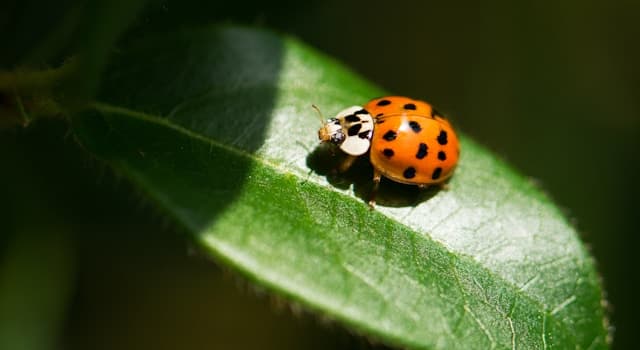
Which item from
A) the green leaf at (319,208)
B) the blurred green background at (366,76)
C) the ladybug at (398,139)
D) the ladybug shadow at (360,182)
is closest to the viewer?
the green leaf at (319,208)

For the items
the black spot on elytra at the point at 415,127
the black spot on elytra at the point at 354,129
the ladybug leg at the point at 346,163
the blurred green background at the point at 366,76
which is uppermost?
the black spot on elytra at the point at 415,127

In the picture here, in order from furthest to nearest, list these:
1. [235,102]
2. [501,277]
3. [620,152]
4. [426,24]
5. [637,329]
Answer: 1. [426,24]
2. [620,152]
3. [637,329]
4. [235,102]
5. [501,277]

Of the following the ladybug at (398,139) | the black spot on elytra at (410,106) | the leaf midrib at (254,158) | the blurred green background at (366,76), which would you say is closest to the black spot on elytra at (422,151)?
the ladybug at (398,139)

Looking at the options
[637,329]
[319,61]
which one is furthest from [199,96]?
[637,329]

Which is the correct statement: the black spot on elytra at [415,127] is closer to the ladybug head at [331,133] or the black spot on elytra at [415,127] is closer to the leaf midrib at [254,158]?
the ladybug head at [331,133]

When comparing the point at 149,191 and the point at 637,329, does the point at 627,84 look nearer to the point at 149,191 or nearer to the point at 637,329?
the point at 637,329

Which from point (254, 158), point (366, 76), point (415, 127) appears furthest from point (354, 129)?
point (366, 76)

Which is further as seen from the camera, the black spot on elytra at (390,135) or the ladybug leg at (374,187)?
the black spot on elytra at (390,135)

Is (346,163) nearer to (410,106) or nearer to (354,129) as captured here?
(354,129)
